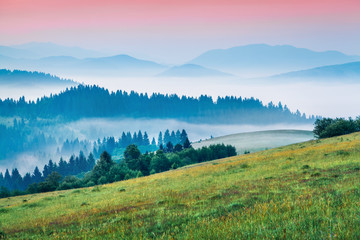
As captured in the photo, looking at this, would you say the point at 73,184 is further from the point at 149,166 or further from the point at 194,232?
the point at 194,232

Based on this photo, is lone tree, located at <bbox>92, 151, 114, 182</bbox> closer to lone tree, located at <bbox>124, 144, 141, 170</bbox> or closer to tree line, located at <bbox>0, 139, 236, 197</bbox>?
tree line, located at <bbox>0, 139, 236, 197</bbox>

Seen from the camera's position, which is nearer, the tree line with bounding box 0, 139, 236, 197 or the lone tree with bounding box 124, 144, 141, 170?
the tree line with bounding box 0, 139, 236, 197

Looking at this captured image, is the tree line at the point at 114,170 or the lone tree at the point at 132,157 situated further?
the lone tree at the point at 132,157

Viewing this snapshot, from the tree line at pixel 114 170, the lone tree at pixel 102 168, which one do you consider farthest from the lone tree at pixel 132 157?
the lone tree at pixel 102 168

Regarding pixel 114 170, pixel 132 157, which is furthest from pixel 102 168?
pixel 132 157

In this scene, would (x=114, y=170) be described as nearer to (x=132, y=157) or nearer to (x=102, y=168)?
(x=102, y=168)

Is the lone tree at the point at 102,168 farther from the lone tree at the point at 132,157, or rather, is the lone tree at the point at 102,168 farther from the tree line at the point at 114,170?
the lone tree at the point at 132,157

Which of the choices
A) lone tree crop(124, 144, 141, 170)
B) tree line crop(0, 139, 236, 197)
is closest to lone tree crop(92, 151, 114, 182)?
tree line crop(0, 139, 236, 197)

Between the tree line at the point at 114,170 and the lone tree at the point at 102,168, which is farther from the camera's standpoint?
the lone tree at the point at 102,168

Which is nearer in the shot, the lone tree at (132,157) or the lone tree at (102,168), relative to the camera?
the lone tree at (102,168)

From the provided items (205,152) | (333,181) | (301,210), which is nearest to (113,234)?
(301,210)

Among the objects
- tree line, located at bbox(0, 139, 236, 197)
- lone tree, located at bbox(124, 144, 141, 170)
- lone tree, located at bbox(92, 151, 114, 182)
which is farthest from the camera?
lone tree, located at bbox(124, 144, 141, 170)

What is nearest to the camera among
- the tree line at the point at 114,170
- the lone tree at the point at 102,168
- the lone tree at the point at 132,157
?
the tree line at the point at 114,170

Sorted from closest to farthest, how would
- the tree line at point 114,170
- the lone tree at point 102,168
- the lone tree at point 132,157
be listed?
the tree line at point 114,170, the lone tree at point 102,168, the lone tree at point 132,157
